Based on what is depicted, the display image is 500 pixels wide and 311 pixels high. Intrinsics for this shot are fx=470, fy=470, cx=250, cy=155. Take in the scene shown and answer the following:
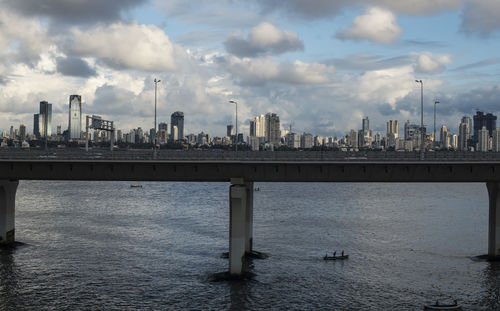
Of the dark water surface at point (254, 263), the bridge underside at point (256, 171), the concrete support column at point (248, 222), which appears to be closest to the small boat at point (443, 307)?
the dark water surface at point (254, 263)

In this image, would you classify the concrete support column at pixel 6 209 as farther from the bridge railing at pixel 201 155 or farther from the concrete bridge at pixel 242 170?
the bridge railing at pixel 201 155

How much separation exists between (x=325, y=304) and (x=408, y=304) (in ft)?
24.1

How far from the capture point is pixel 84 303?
134 feet

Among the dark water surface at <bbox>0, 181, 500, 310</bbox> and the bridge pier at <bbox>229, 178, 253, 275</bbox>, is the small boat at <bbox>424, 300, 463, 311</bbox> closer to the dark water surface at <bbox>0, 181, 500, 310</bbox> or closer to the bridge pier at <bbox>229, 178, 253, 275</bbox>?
the dark water surface at <bbox>0, 181, 500, 310</bbox>

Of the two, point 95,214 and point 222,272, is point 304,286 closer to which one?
point 222,272

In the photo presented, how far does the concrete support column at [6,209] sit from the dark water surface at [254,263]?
2432 mm

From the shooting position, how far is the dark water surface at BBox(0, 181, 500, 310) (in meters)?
42.7

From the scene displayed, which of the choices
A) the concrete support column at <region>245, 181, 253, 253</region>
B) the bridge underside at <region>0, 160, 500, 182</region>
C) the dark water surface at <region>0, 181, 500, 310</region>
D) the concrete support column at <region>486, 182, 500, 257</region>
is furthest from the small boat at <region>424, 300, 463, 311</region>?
the concrete support column at <region>245, 181, 253, 253</region>

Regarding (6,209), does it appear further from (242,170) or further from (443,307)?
(443,307)

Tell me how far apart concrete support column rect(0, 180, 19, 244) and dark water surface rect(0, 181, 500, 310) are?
7.98 feet

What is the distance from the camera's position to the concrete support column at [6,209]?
58969 mm

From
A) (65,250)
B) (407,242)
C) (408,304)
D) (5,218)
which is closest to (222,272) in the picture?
(408,304)

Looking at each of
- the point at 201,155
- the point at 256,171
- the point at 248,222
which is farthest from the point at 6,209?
the point at 256,171

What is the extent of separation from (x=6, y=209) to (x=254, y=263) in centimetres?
3205
